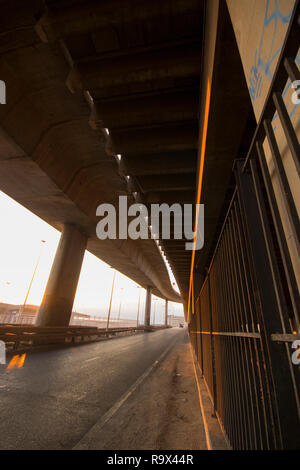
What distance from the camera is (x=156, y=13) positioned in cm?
471

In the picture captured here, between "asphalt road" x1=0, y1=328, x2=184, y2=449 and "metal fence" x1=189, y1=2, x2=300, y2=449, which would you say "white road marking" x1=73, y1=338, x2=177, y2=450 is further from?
"metal fence" x1=189, y1=2, x2=300, y2=449

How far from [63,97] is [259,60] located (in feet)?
24.1

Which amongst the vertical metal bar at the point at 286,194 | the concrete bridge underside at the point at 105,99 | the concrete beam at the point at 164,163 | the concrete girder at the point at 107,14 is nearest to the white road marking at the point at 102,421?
the vertical metal bar at the point at 286,194

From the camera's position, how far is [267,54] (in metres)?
1.64

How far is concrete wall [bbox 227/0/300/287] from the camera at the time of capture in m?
1.35

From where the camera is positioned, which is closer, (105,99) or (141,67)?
(141,67)

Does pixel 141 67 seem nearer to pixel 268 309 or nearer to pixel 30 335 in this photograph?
pixel 268 309

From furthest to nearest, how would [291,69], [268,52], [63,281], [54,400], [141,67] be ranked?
[63,281] < [141,67] < [54,400] < [268,52] < [291,69]

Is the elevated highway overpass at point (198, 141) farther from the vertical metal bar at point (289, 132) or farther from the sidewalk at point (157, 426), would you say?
the sidewalk at point (157, 426)

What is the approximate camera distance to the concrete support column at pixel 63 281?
12039 millimetres

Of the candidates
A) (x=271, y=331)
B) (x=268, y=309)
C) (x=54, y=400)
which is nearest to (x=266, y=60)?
(x=268, y=309)

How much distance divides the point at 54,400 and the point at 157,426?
2.18 m

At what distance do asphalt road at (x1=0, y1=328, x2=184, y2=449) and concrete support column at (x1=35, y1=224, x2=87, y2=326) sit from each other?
488 cm

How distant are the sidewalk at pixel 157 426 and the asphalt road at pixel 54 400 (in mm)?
331
